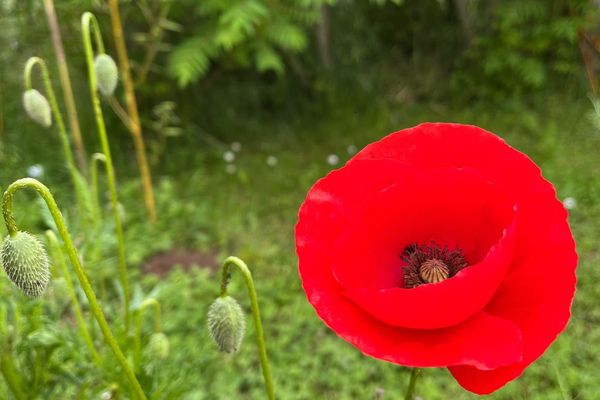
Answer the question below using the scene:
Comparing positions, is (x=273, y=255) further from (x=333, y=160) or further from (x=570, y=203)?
(x=570, y=203)

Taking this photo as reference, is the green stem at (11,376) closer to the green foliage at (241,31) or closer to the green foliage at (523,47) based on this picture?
the green foliage at (241,31)

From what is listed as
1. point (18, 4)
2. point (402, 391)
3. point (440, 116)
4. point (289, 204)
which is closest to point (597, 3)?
point (440, 116)

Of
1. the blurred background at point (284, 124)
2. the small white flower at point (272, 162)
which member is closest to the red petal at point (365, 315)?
the blurred background at point (284, 124)

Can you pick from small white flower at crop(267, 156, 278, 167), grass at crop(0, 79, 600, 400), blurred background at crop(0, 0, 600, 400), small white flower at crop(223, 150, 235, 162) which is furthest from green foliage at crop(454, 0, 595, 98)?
small white flower at crop(223, 150, 235, 162)

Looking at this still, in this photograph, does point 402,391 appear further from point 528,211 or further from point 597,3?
point 597,3

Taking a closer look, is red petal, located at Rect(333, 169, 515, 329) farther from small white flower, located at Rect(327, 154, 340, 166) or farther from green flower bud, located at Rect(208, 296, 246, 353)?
small white flower, located at Rect(327, 154, 340, 166)
